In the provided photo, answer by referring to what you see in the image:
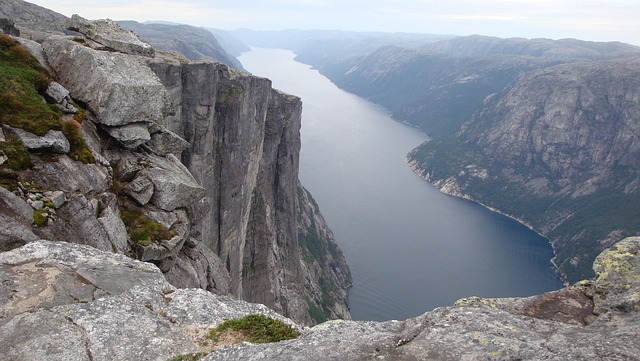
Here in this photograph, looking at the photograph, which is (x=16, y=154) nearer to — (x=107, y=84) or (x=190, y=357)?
(x=107, y=84)

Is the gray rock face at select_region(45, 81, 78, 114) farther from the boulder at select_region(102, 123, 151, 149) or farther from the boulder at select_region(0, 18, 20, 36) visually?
the boulder at select_region(0, 18, 20, 36)

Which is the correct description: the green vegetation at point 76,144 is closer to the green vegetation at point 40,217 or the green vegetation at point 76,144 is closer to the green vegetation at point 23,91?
the green vegetation at point 23,91

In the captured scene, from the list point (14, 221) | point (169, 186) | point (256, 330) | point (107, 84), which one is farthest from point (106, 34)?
point (256, 330)

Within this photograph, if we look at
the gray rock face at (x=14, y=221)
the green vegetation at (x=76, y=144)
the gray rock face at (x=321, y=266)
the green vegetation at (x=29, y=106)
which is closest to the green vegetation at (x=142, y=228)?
the green vegetation at (x=76, y=144)

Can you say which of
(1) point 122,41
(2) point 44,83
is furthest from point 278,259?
(2) point 44,83

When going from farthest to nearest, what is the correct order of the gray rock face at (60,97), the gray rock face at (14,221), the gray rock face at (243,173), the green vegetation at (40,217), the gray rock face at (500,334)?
the gray rock face at (243,173), the gray rock face at (60,97), the green vegetation at (40,217), the gray rock face at (14,221), the gray rock face at (500,334)

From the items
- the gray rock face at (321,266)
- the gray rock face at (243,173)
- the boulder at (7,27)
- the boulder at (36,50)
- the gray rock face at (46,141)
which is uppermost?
the boulder at (7,27)

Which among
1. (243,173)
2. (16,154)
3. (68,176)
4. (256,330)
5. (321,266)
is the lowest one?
(321,266)
